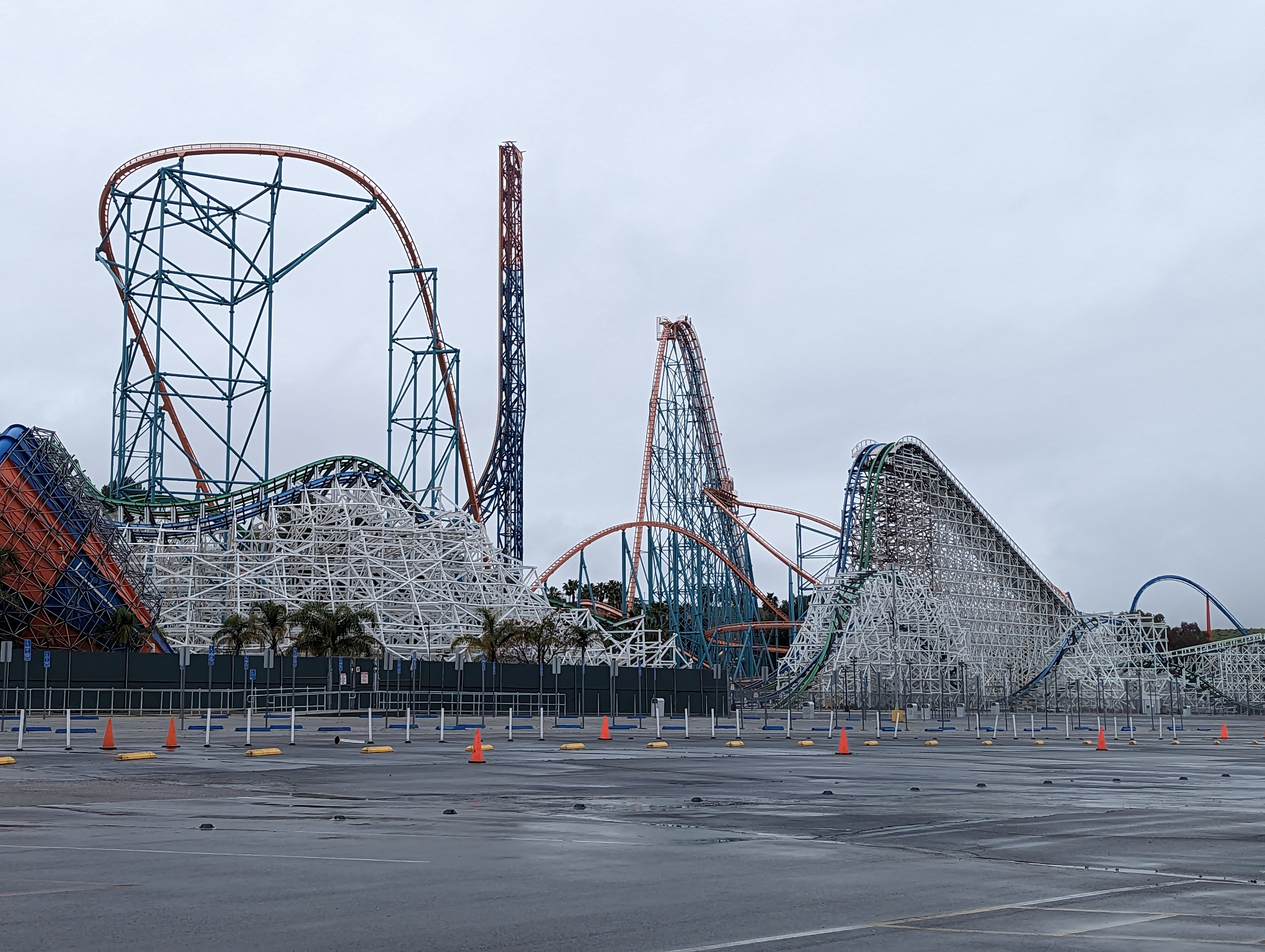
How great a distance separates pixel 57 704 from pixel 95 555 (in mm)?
12371

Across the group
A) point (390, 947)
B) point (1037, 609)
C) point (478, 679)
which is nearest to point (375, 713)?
point (478, 679)

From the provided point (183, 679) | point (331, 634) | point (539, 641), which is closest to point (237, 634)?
point (331, 634)

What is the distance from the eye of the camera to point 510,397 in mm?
78438

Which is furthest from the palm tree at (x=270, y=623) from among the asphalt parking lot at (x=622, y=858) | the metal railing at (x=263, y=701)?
the asphalt parking lot at (x=622, y=858)

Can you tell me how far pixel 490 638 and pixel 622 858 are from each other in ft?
158

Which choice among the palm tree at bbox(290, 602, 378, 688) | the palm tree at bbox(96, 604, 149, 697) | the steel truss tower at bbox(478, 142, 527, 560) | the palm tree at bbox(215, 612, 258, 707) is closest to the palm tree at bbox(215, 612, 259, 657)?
the palm tree at bbox(215, 612, 258, 707)

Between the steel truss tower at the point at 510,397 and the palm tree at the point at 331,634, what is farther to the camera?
the steel truss tower at the point at 510,397

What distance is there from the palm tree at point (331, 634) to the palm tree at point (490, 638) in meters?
4.23

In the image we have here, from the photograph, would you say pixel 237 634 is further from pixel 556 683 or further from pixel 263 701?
pixel 556 683

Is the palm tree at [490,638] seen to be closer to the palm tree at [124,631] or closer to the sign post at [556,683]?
the sign post at [556,683]

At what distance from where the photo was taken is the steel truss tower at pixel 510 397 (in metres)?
78.5

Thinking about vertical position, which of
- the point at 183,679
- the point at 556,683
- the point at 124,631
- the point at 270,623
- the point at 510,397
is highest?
the point at 510,397

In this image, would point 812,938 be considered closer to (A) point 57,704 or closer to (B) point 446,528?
(A) point 57,704

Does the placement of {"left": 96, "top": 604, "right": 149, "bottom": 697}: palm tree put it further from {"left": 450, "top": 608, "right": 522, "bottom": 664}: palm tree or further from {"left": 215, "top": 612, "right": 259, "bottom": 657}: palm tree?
{"left": 450, "top": 608, "right": 522, "bottom": 664}: palm tree
